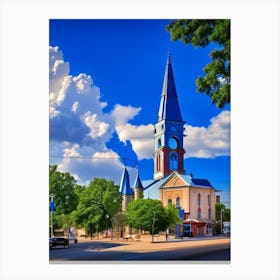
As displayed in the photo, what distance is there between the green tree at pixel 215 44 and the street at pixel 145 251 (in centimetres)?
232

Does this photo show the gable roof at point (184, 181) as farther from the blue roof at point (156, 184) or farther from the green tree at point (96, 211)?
the green tree at point (96, 211)

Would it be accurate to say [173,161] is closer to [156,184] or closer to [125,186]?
[156,184]

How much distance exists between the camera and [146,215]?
32.3ft

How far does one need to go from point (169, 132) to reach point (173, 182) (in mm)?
1132

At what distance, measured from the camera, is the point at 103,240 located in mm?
9906

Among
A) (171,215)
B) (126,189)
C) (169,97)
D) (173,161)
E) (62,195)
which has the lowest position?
(171,215)

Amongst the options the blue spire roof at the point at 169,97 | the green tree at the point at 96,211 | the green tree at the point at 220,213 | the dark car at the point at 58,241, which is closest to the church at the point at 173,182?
the blue spire roof at the point at 169,97

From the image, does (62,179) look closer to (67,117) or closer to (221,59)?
(67,117)

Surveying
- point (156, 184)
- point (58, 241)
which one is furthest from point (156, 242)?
point (58, 241)

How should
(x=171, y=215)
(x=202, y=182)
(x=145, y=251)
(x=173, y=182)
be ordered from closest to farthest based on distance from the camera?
(x=145, y=251) → (x=202, y=182) → (x=171, y=215) → (x=173, y=182)

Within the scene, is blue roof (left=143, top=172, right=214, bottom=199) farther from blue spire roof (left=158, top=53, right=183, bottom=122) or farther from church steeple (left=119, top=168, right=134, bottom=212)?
blue spire roof (left=158, top=53, right=183, bottom=122)

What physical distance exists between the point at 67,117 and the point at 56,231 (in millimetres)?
2452

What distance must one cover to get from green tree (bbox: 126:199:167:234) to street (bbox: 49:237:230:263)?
29 centimetres

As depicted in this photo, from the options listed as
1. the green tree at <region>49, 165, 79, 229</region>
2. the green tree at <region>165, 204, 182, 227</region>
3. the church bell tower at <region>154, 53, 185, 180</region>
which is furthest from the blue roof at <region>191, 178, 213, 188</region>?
the green tree at <region>49, 165, 79, 229</region>
